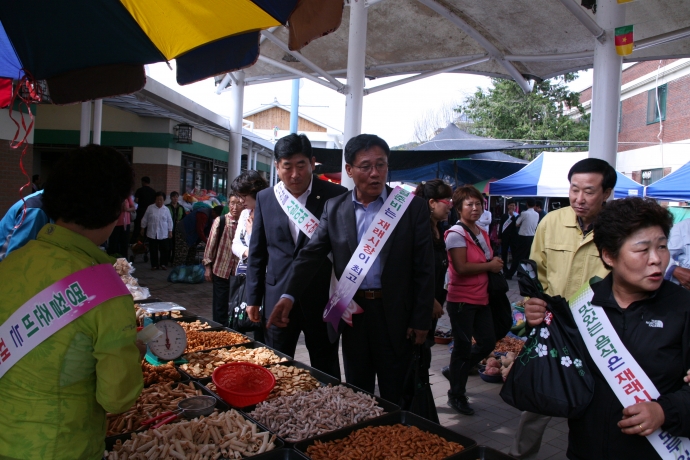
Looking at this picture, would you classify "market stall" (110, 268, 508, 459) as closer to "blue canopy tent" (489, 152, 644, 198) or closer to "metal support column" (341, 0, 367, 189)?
"metal support column" (341, 0, 367, 189)

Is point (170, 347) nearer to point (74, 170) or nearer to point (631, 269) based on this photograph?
point (74, 170)

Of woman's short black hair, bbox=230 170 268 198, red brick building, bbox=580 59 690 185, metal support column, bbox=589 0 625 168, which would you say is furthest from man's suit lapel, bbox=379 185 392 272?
red brick building, bbox=580 59 690 185

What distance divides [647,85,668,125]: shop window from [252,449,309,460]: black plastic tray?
24.8 meters

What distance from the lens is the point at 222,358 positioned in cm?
333

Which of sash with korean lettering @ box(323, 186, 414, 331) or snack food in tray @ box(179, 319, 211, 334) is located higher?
sash with korean lettering @ box(323, 186, 414, 331)

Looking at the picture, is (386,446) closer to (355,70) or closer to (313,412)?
(313,412)

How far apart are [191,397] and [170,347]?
21.4 inches

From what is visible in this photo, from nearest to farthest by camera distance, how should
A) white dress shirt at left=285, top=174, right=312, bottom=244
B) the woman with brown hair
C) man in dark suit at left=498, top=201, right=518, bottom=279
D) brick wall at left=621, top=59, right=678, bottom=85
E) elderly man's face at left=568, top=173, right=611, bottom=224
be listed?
elderly man's face at left=568, top=173, right=611, bottom=224, white dress shirt at left=285, top=174, right=312, bottom=244, the woman with brown hair, man in dark suit at left=498, top=201, right=518, bottom=279, brick wall at left=621, top=59, right=678, bottom=85

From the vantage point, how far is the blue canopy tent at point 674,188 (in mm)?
10547

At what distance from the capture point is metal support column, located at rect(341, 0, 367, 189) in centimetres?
688

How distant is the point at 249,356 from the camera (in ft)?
11.1

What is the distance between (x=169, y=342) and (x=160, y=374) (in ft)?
0.65

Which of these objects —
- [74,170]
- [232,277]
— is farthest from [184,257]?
[74,170]

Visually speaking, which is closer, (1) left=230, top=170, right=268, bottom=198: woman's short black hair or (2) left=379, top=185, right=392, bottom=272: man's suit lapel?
(2) left=379, top=185, right=392, bottom=272: man's suit lapel
